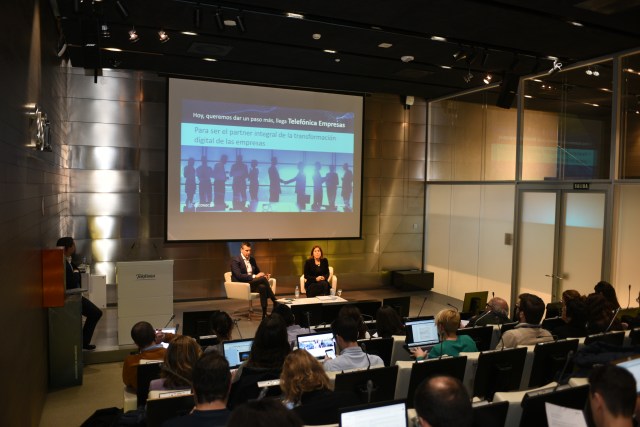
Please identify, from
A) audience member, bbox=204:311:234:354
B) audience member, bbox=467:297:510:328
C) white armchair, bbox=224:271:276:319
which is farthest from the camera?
white armchair, bbox=224:271:276:319

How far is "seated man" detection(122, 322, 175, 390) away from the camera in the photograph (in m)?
3.65

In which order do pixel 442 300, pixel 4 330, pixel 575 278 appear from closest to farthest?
pixel 4 330 → pixel 575 278 → pixel 442 300

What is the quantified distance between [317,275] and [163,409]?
598cm

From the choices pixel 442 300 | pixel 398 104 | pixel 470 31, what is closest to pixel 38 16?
pixel 470 31

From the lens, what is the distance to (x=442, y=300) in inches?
387

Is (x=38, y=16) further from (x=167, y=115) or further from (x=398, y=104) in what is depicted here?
(x=398, y=104)

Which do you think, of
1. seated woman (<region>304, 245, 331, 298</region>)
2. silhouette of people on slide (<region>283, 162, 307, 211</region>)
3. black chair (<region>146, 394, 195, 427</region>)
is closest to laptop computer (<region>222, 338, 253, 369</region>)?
black chair (<region>146, 394, 195, 427</region>)

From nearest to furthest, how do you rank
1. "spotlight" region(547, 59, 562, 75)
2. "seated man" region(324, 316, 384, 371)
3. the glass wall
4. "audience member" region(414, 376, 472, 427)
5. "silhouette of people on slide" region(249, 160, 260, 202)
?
"audience member" region(414, 376, 472, 427) → "seated man" region(324, 316, 384, 371) → the glass wall → "spotlight" region(547, 59, 562, 75) → "silhouette of people on slide" region(249, 160, 260, 202)

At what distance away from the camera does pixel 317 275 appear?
8523 mm

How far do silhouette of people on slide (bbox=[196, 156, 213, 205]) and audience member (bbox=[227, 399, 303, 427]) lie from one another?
7312 millimetres

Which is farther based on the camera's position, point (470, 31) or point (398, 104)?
point (398, 104)

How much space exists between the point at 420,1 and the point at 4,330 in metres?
4.76

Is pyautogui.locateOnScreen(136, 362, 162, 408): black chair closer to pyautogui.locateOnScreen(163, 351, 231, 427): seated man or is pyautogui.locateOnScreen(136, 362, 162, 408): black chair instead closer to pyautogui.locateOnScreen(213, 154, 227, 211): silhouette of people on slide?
pyautogui.locateOnScreen(163, 351, 231, 427): seated man

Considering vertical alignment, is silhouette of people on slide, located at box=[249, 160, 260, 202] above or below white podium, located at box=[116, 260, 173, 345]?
above
